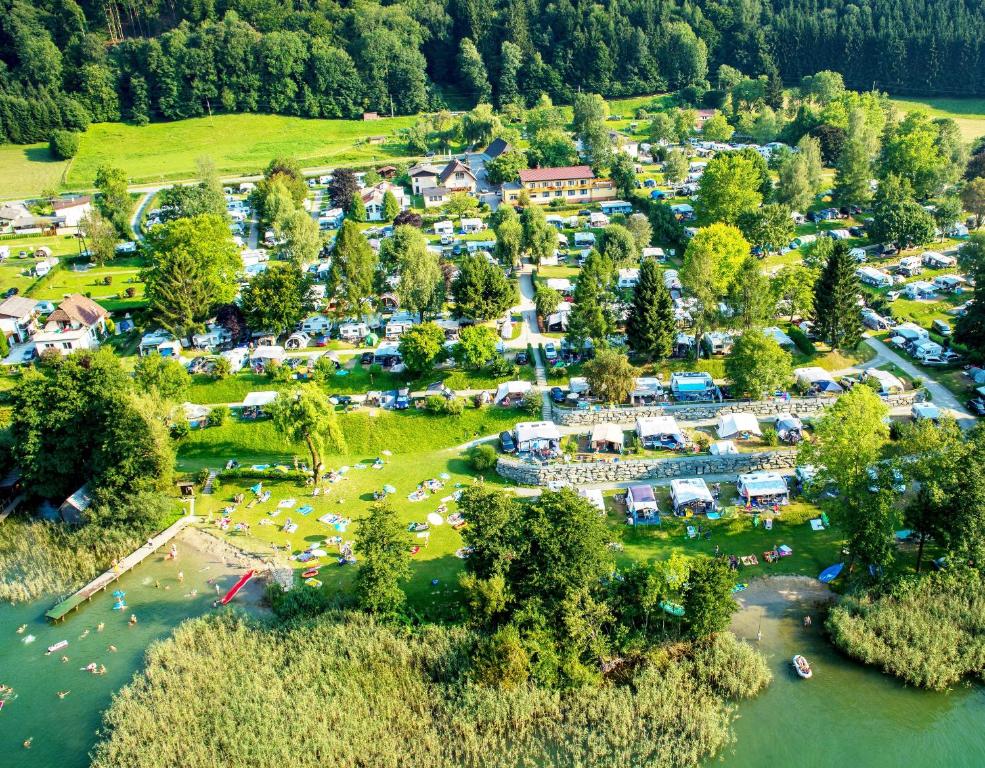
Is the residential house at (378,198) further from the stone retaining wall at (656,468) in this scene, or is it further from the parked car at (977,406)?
the parked car at (977,406)

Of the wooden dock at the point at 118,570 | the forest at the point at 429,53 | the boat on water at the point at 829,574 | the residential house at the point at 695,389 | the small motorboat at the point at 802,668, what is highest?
the forest at the point at 429,53

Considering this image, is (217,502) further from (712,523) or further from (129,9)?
(129,9)

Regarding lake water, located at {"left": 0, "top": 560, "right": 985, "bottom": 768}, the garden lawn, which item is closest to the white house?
lake water, located at {"left": 0, "top": 560, "right": 985, "bottom": 768}

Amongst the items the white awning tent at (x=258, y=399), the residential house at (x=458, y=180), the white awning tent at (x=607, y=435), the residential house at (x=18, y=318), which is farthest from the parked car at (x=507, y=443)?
the residential house at (x=458, y=180)

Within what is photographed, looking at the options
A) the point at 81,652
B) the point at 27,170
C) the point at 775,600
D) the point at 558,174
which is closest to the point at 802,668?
the point at 775,600

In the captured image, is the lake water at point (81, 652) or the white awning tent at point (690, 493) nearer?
the lake water at point (81, 652)
